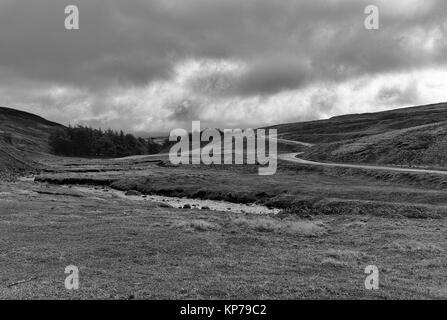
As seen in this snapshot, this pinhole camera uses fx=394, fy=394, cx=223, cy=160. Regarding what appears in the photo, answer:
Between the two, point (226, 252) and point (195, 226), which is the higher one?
point (195, 226)

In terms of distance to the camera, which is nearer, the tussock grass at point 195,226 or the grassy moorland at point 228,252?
the grassy moorland at point 228,252

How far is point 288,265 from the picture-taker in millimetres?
21594

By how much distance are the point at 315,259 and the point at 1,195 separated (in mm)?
45838

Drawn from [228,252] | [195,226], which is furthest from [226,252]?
[195,226]

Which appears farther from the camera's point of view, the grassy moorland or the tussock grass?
the tussock grass

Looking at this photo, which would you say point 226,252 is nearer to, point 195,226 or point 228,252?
point 228,252

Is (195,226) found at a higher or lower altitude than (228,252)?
higher

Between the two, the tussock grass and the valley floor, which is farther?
the tussock grass

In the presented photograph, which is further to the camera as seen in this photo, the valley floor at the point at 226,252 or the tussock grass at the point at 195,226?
the tussock grass at the point at 195,226

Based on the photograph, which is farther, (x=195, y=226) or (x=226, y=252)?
(x=195, y=226)
